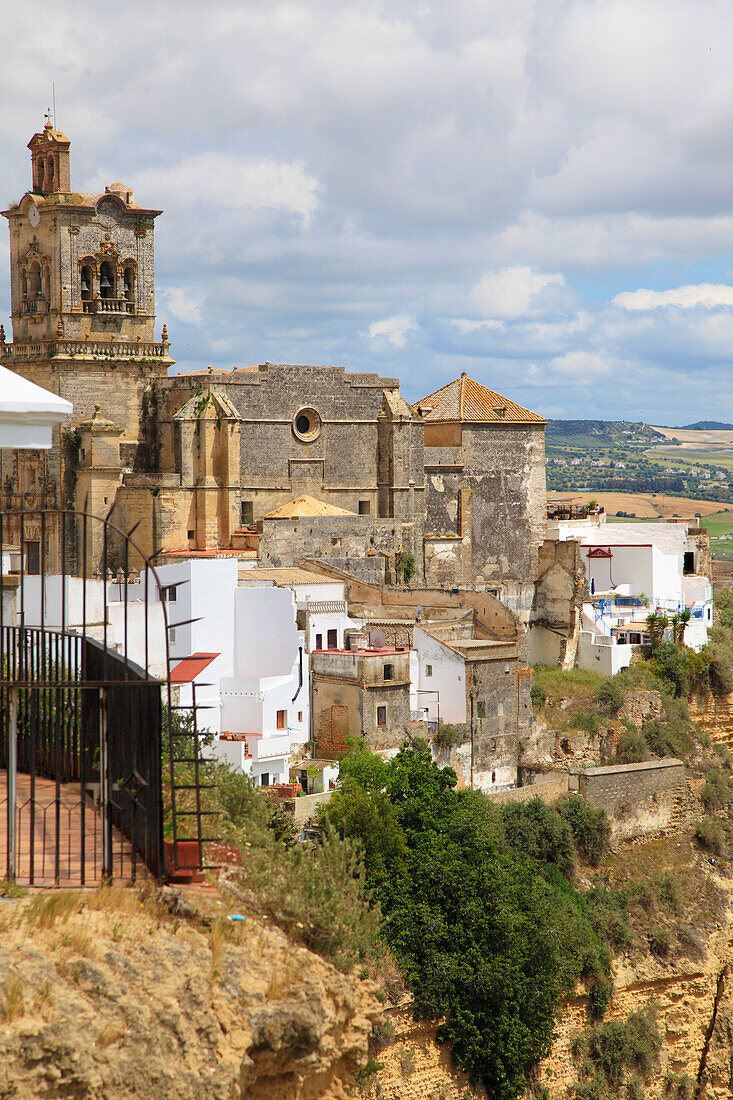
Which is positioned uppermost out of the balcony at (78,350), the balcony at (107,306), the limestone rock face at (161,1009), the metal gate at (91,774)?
the balcony at (107,306)

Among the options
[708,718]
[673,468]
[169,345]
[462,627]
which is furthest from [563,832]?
[673,468]

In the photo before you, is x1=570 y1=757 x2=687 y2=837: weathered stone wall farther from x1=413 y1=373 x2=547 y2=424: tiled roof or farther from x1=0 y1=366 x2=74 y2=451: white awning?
x1=0 y1=366 x2=74 y2=451: white awning

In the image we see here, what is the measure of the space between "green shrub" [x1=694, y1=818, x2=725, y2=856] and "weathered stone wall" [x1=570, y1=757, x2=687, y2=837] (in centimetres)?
84

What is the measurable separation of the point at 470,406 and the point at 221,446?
9.08m

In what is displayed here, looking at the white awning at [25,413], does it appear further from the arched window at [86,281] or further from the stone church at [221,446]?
the arched window at [86,281]

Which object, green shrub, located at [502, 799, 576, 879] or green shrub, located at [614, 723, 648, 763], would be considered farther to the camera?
green shrub, located at [614, 723, 648, 763]

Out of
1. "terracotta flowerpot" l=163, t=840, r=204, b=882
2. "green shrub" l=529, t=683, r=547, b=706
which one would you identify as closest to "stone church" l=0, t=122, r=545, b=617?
"green shrub" l=529, t=683, r=547, b=706

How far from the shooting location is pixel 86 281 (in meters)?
37.0

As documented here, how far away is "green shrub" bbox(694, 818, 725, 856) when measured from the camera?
32781mm

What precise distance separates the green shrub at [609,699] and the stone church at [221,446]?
4205mm

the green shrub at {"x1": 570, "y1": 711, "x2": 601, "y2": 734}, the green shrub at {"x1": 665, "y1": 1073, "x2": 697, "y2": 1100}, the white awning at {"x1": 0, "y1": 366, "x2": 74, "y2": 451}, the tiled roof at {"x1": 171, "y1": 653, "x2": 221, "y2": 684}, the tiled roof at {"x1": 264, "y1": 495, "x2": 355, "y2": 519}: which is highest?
the white awning at {"x1": 0, "y1": 366, "x2": 74, "y2": 451}

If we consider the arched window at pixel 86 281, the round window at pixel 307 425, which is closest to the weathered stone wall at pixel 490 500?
the round window at pixel 307 425

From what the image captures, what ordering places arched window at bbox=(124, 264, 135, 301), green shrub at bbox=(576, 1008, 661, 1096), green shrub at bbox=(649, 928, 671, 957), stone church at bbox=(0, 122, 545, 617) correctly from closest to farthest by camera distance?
green shrub at bbox=(576, 1008, 661, 1096), green shrub at bbox=(649, 928, 671, 957), stone church at bbox=(0, 122, 545, 617), arched window at bbox=(124, 264, 135, 301)

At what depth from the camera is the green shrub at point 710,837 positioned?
3278 centimetres
